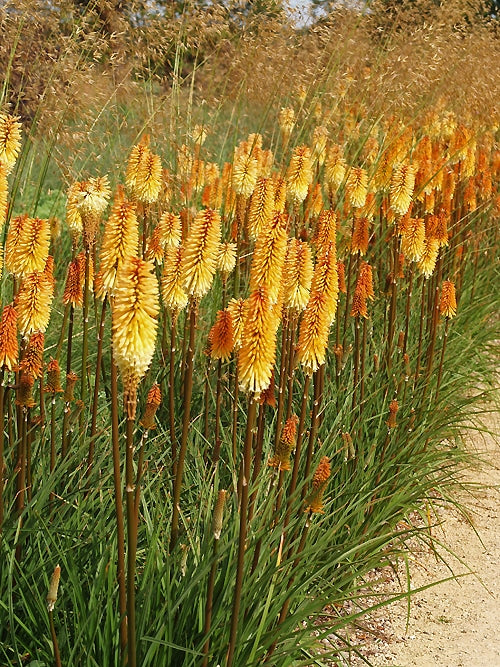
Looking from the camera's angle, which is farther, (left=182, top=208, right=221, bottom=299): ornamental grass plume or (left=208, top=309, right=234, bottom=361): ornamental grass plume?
(left=208, top=309, right=234, bottom=361): ornamental grass plume

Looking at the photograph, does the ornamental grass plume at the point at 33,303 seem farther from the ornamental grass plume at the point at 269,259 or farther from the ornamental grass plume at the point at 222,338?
the ornamental grass plume at the point at 269,259

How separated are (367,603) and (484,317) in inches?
90.2

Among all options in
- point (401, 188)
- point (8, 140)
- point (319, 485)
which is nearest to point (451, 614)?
point (319, 485)

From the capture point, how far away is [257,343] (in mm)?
1680

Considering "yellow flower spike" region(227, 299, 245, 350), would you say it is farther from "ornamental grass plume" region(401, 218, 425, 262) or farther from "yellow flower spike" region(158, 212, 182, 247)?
"ornamental grass plume" region(401, 218, 425, 262)

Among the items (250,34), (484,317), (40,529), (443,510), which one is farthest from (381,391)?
(250,34)

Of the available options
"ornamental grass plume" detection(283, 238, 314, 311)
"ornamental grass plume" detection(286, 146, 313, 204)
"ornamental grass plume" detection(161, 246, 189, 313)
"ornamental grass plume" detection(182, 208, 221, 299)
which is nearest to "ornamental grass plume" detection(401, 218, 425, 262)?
"ornamental grass plume" detection(286, 146, 313, 204)

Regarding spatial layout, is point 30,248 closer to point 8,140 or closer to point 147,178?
point 8,140

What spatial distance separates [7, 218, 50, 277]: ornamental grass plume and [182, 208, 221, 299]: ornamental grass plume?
43cm

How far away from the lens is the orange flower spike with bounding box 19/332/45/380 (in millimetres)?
2164

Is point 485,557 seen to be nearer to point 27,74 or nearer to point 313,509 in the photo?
point 313,509

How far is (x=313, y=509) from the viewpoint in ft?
6.95

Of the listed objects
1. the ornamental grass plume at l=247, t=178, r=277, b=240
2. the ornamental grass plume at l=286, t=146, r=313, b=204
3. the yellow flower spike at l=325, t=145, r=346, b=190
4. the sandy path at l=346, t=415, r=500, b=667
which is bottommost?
the sandy path at l=346, t=415, r=500, b=667

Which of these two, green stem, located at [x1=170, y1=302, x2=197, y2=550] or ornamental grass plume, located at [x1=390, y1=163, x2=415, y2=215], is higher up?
ornamental grass plume, located at [x1=390, y1=163, x2=415, y2=215]
